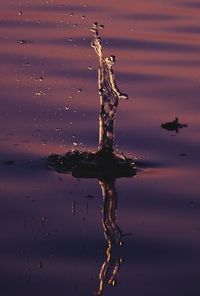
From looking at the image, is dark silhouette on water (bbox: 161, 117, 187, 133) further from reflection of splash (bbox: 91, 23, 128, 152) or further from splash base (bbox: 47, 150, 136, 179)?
splash base (bbox: 47, 150, 136, 179)

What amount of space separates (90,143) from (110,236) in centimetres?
198

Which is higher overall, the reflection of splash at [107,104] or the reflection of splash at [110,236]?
the reflection of splash at [107,104]

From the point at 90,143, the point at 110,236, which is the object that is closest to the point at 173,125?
the point at 90,143

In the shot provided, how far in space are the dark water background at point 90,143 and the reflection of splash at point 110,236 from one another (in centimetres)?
4

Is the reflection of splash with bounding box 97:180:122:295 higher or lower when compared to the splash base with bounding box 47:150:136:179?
lower

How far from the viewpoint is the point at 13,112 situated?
28.1 ft

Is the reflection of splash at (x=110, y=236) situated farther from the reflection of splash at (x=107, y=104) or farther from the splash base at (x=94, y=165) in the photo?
the reflection of splash at (x=107, y=104)

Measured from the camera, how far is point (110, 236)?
5992 mm

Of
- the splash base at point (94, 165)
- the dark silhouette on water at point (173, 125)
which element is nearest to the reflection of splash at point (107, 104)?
the splash base at point (94, 165)

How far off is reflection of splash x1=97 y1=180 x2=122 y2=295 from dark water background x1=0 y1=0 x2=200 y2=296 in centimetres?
4

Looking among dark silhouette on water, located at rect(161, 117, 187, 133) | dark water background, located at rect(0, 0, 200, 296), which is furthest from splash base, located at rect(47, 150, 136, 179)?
dark silhouette on water, located at rect(161, 117, 187, 133)

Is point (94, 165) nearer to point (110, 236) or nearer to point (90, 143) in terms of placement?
point (90, 143)

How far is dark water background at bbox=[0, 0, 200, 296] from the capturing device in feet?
18.1

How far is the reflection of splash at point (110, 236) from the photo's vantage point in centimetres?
536
